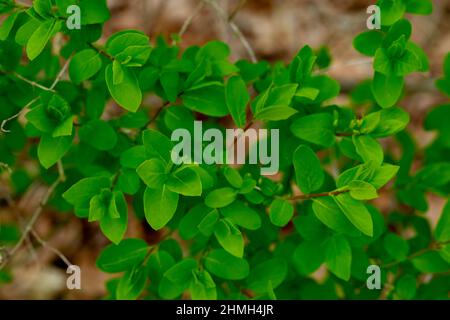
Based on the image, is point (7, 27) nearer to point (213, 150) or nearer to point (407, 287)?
point (213, 150)

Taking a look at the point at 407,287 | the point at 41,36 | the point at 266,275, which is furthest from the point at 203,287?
the point at 41,36

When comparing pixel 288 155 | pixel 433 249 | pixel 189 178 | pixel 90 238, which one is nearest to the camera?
pixel 189 178

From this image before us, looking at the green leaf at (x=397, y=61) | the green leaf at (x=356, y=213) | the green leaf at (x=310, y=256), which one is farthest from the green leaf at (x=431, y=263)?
the green leaf at (x=397, y=61)

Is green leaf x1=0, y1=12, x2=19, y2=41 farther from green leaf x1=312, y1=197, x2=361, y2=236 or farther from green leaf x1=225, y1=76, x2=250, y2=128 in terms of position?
green leaf x1=312, y1=197, x2=361, y2=236

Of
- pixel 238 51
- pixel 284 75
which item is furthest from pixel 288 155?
pixel 238 51

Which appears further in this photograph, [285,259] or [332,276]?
[332,276]

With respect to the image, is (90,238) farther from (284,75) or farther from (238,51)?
(284,75)

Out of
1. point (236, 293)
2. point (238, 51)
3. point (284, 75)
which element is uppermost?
point (238, 51)

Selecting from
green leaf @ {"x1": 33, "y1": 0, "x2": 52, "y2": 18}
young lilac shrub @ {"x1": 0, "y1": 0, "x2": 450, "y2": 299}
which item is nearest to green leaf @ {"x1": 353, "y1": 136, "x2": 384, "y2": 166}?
young lilac shrub @ {"x1": 0, "y1": 0, "x2": 450, "y2": 299}
